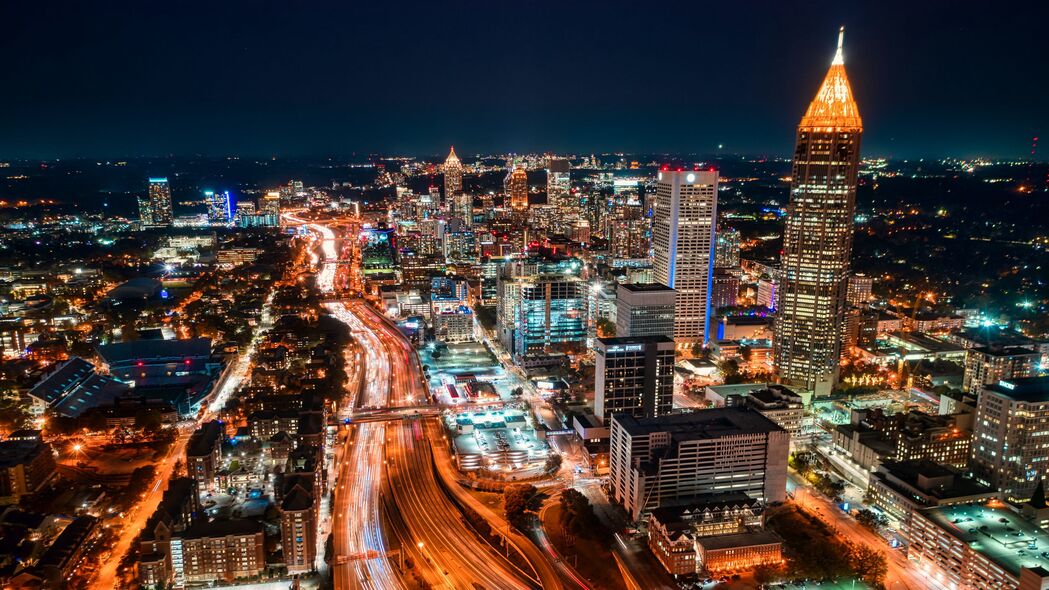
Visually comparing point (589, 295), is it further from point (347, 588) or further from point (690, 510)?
point (347, 588)

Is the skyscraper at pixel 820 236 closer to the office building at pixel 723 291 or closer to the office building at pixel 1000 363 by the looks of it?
the office building at pixel 1000 363

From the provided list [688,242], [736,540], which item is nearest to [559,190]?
[688,242]

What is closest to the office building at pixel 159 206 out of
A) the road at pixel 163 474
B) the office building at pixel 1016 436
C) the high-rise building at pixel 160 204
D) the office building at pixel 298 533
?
the high-rise building at pixel 160 204

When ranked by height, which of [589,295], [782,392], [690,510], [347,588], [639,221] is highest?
[639,221]

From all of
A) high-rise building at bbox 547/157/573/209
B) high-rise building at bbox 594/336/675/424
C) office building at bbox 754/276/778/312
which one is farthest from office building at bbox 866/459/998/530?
high-rise building at bbox 547/157/573/209

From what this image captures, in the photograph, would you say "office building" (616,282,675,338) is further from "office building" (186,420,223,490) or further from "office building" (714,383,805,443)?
"office building" (186,420,223,490)

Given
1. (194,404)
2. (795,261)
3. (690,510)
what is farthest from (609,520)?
(194,404)
